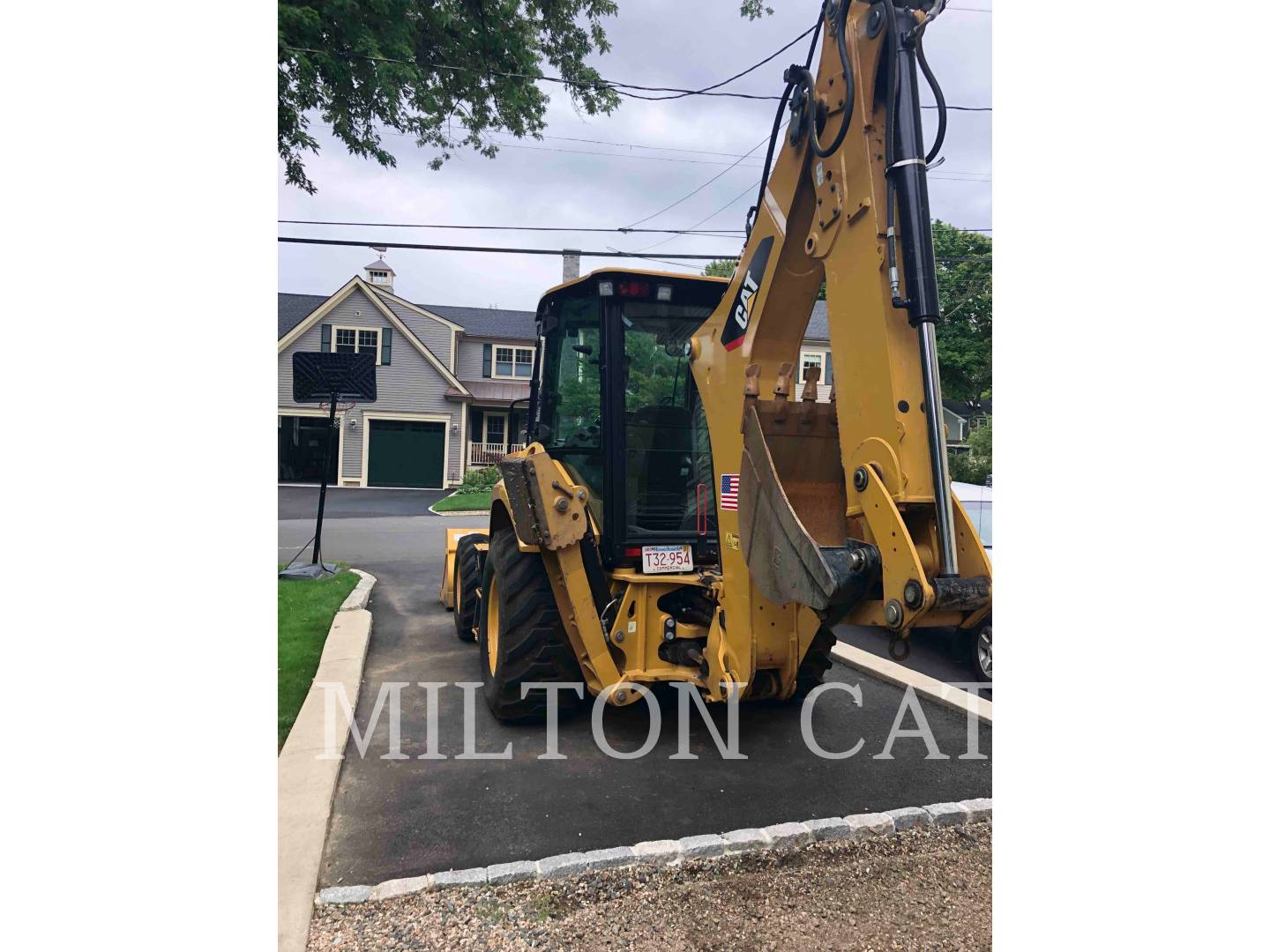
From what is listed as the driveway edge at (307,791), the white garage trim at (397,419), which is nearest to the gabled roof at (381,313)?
the white garage trim at (397,419)

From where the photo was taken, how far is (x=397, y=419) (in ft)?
73.6

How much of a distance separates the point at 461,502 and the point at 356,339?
7.81 m

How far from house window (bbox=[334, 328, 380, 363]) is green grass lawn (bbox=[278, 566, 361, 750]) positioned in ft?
50.7

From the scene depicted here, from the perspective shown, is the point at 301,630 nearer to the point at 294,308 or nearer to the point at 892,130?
the point at 892,130

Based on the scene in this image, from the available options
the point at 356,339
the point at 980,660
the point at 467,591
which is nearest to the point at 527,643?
the point at 467,591

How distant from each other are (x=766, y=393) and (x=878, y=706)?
103 inches

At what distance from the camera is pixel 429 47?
585cm

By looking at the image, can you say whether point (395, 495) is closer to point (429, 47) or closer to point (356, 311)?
point (356, 311)

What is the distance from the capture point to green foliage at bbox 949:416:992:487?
853 centimetres

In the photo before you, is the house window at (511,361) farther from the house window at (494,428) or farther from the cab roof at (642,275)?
the cab roof at (642,275)

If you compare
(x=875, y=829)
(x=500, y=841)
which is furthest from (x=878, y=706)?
(x=500, y=841)

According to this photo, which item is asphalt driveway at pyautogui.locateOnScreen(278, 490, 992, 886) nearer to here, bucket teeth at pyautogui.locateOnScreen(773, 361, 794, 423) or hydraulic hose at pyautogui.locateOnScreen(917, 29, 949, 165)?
bucket teeth at pyautogui.locateOnScreen(773, 361, 794, 423)

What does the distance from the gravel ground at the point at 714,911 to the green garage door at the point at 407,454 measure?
21183 millimetres

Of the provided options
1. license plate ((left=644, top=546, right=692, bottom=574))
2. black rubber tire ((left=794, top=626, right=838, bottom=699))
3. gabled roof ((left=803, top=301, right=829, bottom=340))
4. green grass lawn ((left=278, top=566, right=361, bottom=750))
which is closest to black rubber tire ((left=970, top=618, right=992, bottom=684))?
black rubber tire ((left=794, top=626, right=838, bottom=699))
